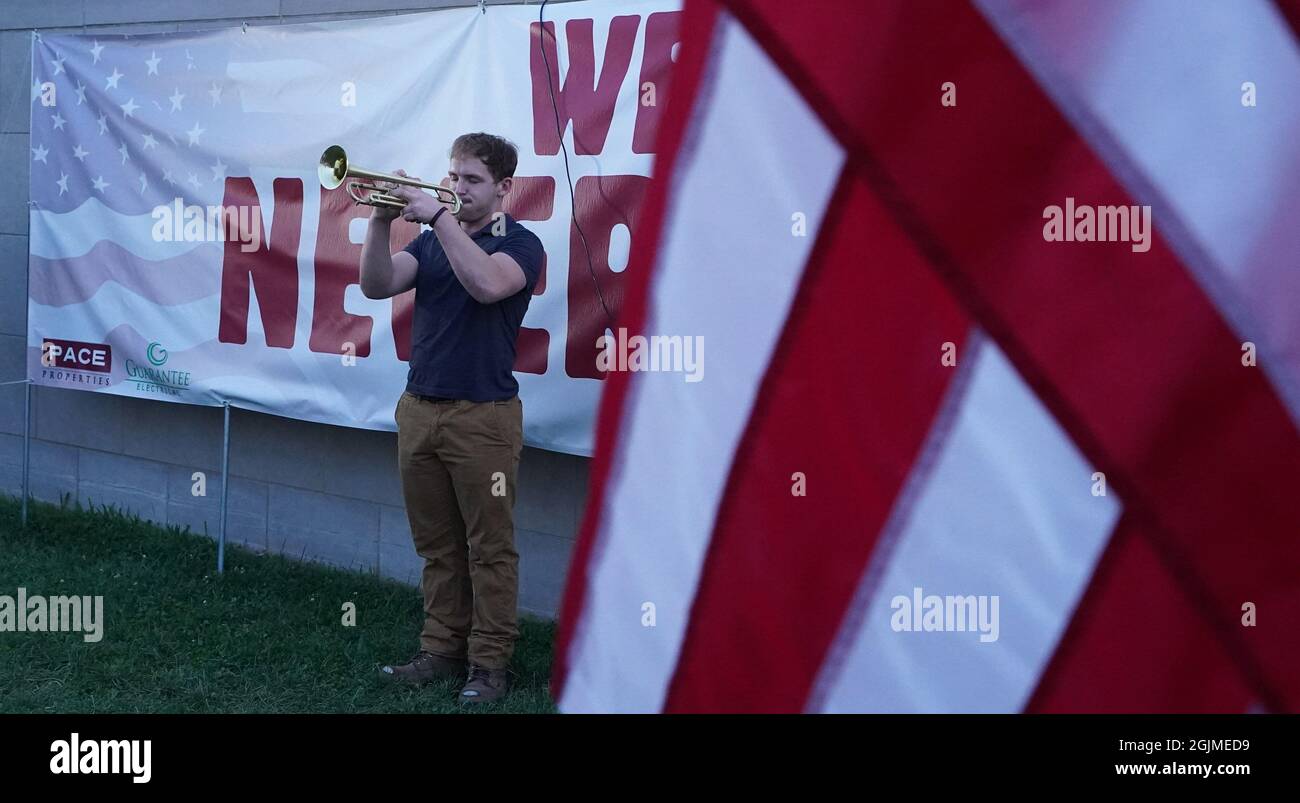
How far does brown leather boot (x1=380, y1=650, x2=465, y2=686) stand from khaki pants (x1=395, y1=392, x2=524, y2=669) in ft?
0.09

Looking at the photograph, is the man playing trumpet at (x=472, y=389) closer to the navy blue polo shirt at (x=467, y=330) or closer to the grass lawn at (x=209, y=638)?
the navy blue polo shirt at (x=467, y=330)

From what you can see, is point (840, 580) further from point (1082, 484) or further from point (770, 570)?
point (1082, 484)

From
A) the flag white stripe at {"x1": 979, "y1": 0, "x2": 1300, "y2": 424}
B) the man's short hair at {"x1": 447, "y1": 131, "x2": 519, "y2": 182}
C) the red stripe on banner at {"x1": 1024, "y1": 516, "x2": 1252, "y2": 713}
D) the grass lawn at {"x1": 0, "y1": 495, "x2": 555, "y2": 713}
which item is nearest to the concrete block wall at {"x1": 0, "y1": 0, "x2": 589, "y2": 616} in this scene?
the grass lawn at {"x1": 0, "y1": 495, "x2": 555, "y2": 713}

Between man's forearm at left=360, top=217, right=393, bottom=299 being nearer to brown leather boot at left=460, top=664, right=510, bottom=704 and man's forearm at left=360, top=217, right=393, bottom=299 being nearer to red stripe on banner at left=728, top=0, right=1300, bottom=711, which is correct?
brown leather boot at left=460, top=664, right=510, bottom=704

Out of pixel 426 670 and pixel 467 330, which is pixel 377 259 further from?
pixel 426 670

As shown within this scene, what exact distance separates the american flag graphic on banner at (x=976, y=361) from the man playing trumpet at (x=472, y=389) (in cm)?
252

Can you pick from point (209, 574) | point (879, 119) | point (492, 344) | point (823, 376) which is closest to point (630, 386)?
point (823, 376)

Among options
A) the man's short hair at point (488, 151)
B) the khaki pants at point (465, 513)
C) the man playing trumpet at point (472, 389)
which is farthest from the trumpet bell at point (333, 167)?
the khaki pants at point (465, 513)

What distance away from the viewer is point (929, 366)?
3.54 ft

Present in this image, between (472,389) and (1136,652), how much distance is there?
2822 millimetres

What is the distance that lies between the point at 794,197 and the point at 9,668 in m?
3.85

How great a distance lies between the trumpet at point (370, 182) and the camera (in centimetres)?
355

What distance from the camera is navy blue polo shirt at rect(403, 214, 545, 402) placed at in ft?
12.2

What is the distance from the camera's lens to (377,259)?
3709mm
